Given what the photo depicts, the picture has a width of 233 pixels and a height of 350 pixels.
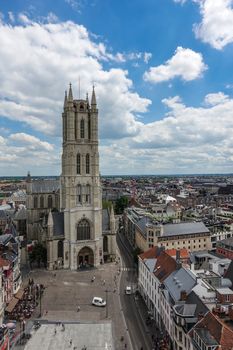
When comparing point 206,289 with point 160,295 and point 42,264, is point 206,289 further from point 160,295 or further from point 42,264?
point 42,264

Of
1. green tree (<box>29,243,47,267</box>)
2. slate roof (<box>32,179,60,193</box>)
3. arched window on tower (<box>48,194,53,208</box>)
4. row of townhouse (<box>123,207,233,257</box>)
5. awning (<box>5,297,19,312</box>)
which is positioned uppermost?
slate roof (<box>32,179,60,193</box>)

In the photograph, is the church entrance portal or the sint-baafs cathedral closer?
the sint-baafs cathedral

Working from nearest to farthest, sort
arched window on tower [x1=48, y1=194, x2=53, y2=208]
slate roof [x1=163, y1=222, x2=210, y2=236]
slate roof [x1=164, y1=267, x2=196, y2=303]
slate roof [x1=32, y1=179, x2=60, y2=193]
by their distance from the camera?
slate roof [x1=164, y1=267, x2=196, y2=303], slate roof [x1=163, y1=222, x2=210, y2=236], slate roof [x1=32, y1=179, x2=60, y2=193], arched window on tower [x1=48, y1=194, x2=53, y2=208]

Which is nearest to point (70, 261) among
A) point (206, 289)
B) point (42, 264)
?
point (42, 264)

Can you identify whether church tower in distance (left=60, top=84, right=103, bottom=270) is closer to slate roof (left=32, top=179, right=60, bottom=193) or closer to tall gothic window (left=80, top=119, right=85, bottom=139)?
tall gothic window (left=80, top=119, right=85, bottom=139)

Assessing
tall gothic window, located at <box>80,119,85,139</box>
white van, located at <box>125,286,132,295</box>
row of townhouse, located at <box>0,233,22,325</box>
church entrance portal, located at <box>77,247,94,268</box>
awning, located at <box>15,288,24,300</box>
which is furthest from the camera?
tall gothic window, located at <box>80,119,85,139</box>

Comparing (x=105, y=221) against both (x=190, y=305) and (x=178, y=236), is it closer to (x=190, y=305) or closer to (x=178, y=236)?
(x=178, y=236)

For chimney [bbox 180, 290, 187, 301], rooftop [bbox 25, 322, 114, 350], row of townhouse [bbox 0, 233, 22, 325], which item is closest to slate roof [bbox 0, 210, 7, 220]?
row of townhouse [bbox 0, 233, 22, 325]
